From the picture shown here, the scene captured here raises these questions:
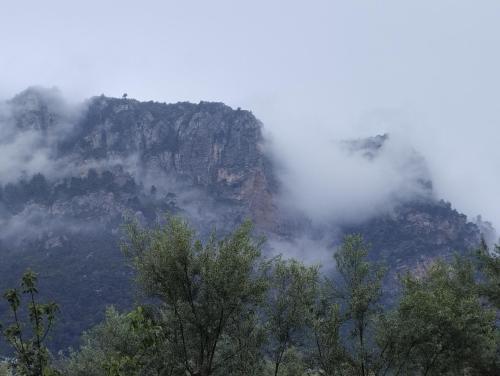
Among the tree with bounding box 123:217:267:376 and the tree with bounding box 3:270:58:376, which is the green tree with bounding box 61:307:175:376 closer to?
the tree with bounding box 123:217:267:376

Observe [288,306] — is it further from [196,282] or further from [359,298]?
[196,282]

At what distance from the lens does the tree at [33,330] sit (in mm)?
12047

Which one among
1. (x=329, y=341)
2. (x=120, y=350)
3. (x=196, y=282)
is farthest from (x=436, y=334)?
(x=120, y=350)

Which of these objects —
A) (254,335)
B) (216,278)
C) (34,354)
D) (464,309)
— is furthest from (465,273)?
(34,354)

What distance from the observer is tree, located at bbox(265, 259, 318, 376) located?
1221 inches

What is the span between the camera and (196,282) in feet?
87.7

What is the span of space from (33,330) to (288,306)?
2026cm

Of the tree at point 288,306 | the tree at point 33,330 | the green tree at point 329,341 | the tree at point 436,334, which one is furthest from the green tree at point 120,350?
the tree at point 436,334

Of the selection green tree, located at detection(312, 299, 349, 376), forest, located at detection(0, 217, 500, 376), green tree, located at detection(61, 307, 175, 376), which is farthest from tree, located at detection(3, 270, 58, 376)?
green tree, located at detection(312, 299, 349, 376)

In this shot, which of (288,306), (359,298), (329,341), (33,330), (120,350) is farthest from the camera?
(120,350)

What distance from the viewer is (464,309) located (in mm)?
30812

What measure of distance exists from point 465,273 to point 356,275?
16936mm

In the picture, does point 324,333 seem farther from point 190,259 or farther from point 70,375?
point 70,375

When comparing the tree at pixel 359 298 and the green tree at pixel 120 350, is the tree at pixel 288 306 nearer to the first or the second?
the tree at pixel 359 298
